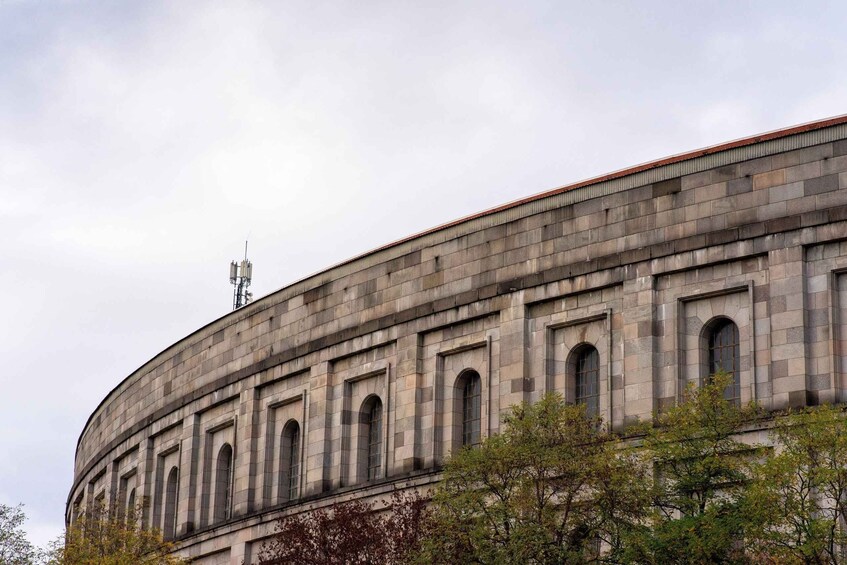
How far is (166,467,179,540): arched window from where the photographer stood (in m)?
59.5

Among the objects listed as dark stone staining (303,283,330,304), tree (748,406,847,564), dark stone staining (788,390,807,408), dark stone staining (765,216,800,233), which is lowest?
tree (748,406,847,564)

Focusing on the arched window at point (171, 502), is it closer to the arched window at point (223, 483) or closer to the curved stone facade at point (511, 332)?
the curved stone facade at point (511, 332)

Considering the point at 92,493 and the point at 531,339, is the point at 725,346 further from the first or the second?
the point at 92,493

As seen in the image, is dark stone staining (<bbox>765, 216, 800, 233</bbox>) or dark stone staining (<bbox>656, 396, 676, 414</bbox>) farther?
dark stone staining (<bbox>656, 396, 676, 414</bbox>)

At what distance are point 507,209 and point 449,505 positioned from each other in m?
11.5

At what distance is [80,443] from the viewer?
244ft

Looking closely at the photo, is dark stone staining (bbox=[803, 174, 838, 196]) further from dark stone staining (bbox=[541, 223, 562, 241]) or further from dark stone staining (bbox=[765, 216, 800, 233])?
dark stone staining (bbox=[541, 223, 562, 241])

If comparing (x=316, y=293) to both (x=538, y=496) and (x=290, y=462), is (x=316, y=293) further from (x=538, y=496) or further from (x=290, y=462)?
(x=538, y=496)

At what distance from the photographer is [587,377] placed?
45062mm

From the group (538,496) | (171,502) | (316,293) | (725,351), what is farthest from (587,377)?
(171,502)

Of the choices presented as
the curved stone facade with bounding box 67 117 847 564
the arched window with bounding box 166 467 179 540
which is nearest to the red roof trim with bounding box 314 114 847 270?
the curved stone facade with bounding box 67 117 847 564

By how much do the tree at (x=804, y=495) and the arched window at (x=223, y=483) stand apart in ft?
81.9

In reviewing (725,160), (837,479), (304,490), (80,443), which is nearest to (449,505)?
(837,479)

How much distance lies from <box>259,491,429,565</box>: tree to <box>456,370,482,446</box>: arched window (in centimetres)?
429
